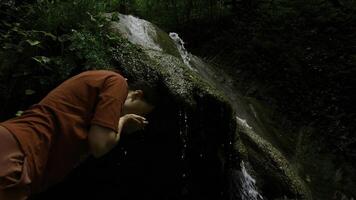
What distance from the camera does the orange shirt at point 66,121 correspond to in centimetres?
242

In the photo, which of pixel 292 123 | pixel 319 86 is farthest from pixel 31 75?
pixel 319 86

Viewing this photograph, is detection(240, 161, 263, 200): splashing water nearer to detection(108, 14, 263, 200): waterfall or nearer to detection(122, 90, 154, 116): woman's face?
detection(108, 14, 263, 200): waterfall

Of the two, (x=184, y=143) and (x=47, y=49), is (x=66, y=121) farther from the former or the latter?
(x=47, y=49)

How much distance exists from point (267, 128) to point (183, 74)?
3255mm

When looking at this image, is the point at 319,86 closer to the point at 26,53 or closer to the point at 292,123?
the point at 292,123

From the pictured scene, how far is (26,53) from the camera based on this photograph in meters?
5.29

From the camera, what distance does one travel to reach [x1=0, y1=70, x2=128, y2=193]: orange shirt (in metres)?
2.42

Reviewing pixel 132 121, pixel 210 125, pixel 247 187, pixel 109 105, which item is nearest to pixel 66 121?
pixel 109 105

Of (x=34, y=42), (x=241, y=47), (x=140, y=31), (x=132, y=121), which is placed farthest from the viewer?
(x=241, y=47)

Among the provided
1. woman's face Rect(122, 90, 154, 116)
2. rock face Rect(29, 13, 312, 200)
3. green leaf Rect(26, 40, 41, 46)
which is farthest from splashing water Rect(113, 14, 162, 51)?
woman's face Rect(122, 90, 154, 116)

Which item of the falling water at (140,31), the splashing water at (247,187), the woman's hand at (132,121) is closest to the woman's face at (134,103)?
the woman's hand at (132,121)

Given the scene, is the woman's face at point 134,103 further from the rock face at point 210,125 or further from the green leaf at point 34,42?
the green leaf at point 34,42

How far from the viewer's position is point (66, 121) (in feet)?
8.15

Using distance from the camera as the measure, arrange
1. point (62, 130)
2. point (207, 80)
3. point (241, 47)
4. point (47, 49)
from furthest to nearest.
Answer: point (241, 47)
point (207, 80)
point (47, 49)
point (62, 130)
